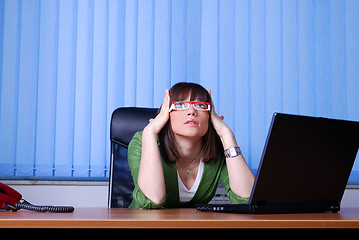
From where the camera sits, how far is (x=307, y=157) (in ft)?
3.14

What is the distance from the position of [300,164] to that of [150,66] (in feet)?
4.75

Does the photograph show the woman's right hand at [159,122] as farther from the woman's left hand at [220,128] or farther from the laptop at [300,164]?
the laptop at [300,164]

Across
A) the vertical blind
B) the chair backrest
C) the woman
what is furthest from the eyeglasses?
the vertical blind

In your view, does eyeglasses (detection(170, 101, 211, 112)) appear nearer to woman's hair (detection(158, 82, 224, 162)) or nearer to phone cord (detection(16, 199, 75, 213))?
woman's hair (detection(158, 82, 224, 162))

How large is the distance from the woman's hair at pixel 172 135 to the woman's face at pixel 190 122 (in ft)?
0.36

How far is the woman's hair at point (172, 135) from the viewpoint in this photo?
1.54m

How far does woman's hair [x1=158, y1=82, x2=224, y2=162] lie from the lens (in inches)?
60.6

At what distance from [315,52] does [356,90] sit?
0.33 m

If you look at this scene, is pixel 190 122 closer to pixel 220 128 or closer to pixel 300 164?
pixel 220 128

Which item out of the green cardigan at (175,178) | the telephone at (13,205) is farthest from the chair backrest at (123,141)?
the telephone at (13,205)

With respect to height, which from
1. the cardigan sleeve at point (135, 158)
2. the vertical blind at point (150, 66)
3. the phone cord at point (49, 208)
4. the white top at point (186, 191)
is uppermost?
the vertical blind at point (150, 66)
